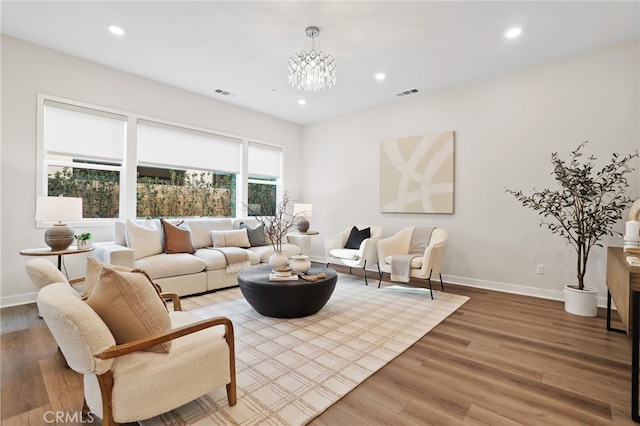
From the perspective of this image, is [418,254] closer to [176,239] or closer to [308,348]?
[308,348]

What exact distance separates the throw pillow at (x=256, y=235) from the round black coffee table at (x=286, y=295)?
5.88 feet

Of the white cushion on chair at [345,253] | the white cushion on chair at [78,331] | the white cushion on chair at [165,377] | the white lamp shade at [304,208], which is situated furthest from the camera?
the white lamp shade at [304,208]

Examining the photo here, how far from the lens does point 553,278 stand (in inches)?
151

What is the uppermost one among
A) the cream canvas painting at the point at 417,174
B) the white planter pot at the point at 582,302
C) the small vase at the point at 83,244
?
the cream canvas painting at the point at 417,174

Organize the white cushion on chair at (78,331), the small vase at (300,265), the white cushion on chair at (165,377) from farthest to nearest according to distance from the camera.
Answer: the small vase at (300,265)
the white cushion on chair at (165,377)
the white cushion on chair at (78,331)

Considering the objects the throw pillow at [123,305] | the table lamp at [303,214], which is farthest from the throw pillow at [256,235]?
the throw pillow at [123,305]

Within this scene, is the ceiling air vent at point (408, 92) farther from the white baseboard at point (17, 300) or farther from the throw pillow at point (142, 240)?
the white baseboard at point (17, 300)

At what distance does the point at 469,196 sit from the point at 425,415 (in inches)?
140

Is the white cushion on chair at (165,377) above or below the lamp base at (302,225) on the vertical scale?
below

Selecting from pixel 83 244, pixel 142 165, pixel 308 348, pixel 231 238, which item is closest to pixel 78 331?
pixel 308 348

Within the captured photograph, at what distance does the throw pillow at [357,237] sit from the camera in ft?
16.3

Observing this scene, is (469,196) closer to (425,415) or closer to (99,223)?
(425,415)

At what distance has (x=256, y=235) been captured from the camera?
5.02 meters

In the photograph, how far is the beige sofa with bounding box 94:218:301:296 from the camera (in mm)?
3502
